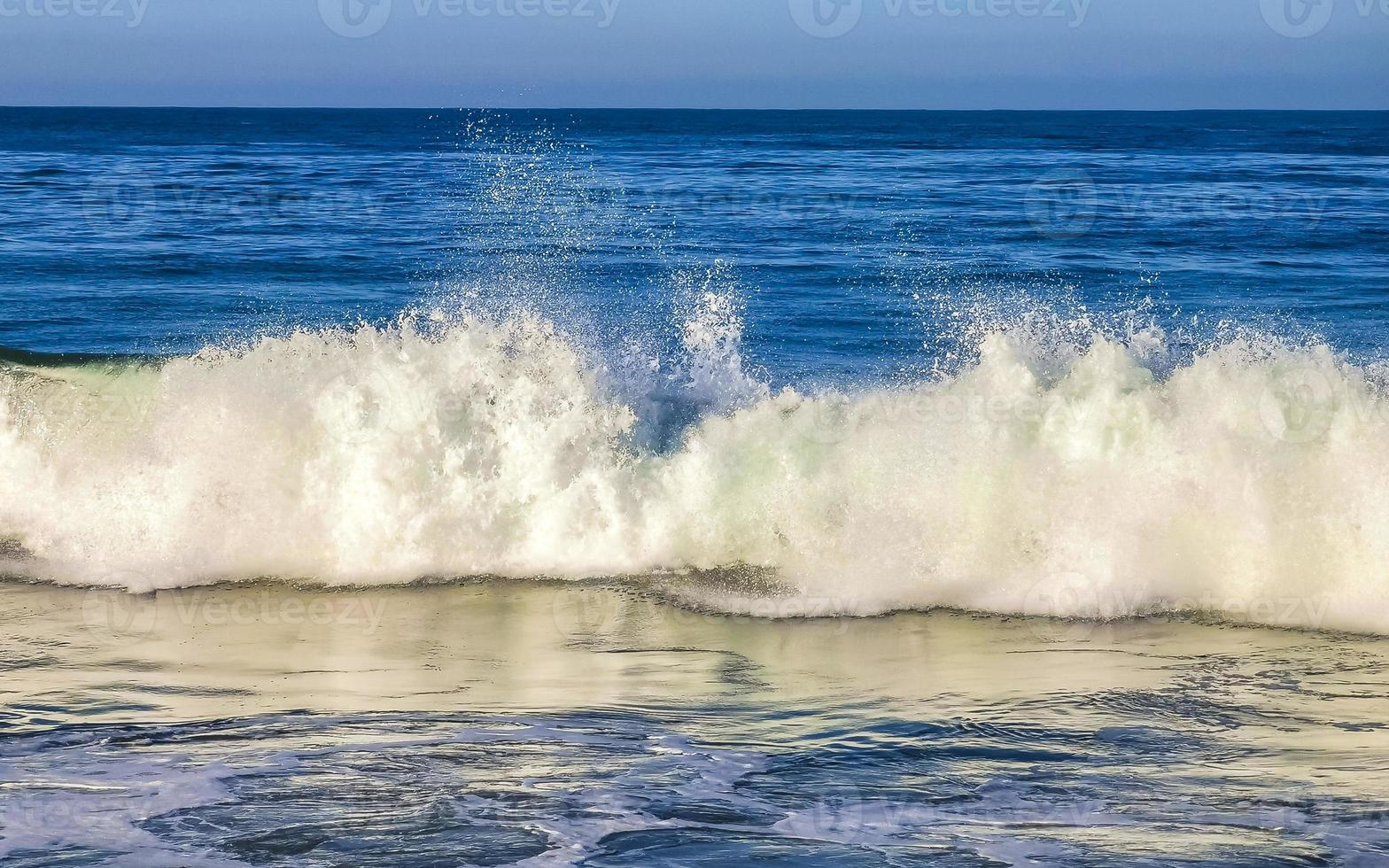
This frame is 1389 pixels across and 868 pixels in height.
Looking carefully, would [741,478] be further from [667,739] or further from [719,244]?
[719,244]

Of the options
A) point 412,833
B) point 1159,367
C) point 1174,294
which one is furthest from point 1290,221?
point 412,833

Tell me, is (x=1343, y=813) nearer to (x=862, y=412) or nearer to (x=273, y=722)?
(x=273, y=722)

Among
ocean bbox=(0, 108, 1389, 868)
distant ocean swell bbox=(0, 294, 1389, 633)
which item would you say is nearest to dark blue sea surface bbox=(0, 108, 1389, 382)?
ocean bbox=(0, 108, 1389, 868)

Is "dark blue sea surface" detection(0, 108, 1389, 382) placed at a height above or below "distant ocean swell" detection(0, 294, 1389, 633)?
above

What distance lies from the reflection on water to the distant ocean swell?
62cm

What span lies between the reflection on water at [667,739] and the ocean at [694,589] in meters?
0.02

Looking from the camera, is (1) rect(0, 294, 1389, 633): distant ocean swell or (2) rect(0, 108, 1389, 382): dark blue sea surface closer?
A: (1) rect(0, 294, 1389, 633): distant ocean swell

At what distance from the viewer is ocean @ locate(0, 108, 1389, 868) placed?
4.97 metres

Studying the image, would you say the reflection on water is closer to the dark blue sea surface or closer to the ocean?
the ocean

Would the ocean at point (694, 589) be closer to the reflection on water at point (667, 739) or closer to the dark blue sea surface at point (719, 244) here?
the reflection on water at point (667, 739)

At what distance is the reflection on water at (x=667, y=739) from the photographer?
15.4ft

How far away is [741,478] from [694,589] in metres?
1.13

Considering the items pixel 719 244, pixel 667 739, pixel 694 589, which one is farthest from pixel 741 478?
pixel 719 244

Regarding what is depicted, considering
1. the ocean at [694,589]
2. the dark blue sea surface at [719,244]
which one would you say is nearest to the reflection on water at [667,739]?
the ocean at [694,589]
